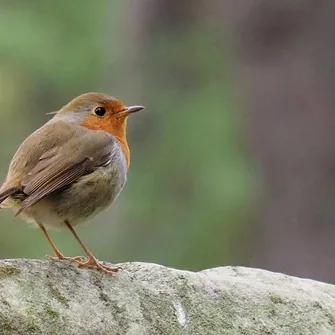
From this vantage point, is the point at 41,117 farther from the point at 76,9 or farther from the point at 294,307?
the point at 294,307

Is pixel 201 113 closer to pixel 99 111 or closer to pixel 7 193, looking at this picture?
pixel 99 111

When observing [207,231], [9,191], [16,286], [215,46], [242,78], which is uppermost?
[215,46]

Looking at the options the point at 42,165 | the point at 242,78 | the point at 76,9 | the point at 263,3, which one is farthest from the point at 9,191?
the point at 76,9

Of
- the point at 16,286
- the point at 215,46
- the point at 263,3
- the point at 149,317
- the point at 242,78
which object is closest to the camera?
the point at 16,286

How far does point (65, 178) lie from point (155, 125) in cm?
474

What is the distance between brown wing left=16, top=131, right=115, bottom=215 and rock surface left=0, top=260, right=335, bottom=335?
1.07 feet

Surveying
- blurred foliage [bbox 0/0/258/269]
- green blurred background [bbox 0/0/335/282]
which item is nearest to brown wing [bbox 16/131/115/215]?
green blurred background [bbox 0/0/335/282]

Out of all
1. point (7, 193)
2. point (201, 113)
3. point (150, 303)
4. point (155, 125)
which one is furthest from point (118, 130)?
point (155, 125)

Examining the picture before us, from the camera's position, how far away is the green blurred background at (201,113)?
22.0ft

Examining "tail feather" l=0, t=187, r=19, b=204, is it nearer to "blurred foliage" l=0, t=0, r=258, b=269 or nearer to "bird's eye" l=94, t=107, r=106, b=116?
"bird's eye" l=94, t=107, r=106, b=116

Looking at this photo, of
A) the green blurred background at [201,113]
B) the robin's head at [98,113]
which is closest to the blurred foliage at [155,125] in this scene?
the green blurred background at [201,113]

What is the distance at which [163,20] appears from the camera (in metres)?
8.34

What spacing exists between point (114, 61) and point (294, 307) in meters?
5.81

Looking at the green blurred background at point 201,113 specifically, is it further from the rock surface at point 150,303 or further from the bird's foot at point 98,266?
the bird's foot at point 98,266
